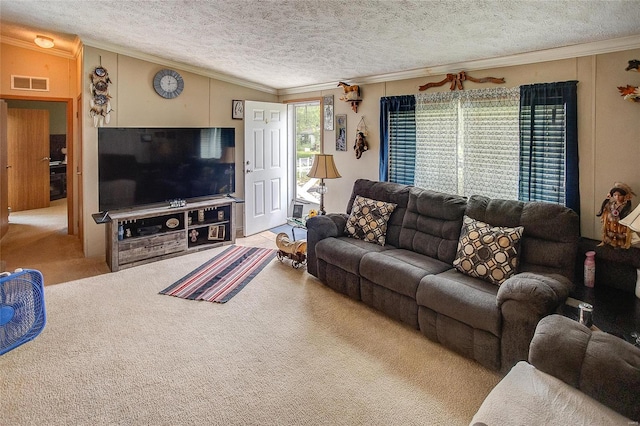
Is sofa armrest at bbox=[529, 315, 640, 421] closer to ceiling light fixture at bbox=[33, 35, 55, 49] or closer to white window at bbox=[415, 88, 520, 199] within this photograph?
white window at bbox=[415, 88, 520, 199]

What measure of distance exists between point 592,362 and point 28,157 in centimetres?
904

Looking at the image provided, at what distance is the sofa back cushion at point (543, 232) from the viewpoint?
270 centimetres

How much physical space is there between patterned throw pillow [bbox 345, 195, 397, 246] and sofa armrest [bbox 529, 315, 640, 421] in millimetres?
2052

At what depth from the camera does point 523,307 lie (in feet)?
7.38

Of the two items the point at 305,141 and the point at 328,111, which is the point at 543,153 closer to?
the point at 328,111

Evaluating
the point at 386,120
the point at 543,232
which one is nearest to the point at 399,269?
the point at 543,232

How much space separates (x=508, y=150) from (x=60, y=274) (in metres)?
4.71

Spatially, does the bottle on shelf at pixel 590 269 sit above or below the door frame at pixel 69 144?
below

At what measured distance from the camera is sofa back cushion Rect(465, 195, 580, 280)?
270cm

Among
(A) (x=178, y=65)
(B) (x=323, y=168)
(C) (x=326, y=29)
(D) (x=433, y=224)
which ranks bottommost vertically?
(D) (x=433, y=224)

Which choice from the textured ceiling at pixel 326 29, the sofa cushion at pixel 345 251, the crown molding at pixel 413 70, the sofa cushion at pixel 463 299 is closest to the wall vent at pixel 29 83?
the crown molding at pixel 413 70

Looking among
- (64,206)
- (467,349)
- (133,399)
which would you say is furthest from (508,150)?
(64,206)

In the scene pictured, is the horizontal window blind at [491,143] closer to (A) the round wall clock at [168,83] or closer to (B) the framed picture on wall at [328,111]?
(B) the framed picture on wall at [328,111]

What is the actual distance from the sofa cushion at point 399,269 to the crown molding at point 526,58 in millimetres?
1850
